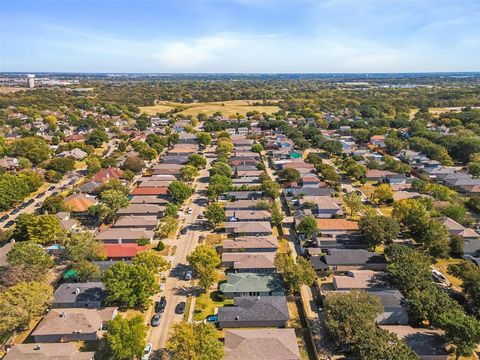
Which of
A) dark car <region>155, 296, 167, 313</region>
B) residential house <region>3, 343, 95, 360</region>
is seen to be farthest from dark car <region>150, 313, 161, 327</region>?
residential house <region>3, 343, 95, 360</region>

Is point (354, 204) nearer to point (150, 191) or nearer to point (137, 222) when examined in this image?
point (137, 222)

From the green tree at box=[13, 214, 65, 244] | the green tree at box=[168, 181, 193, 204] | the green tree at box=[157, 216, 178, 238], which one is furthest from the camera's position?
the green tree at box=[168, 181, 193, 204]

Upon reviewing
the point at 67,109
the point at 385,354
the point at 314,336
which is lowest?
the point at 314,336

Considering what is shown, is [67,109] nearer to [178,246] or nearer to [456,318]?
[178,246]

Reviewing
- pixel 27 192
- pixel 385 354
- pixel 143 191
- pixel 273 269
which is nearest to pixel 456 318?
pixel 385 354

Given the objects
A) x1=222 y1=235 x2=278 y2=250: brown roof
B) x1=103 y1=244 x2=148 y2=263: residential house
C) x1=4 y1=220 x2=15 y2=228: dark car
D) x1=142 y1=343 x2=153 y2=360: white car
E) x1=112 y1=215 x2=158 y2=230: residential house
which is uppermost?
x1=112 y1=215 x2=158 y2=230: residential house

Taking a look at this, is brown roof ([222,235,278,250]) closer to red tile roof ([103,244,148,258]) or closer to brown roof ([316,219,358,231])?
brown roof ([316,219,358,231])
